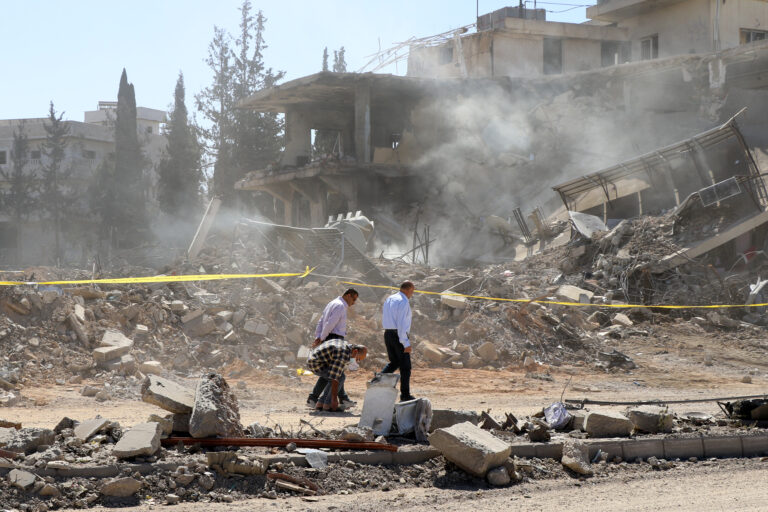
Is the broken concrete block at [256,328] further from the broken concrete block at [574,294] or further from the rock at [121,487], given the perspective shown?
the rock at [121,487]

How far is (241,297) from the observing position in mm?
13180

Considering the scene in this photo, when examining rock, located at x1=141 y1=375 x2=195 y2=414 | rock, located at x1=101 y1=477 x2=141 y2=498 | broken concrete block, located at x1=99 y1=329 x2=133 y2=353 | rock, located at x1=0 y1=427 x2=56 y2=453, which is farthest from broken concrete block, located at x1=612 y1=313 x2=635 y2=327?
rock, located at x1=101 y1=477 x2=141 y2=498

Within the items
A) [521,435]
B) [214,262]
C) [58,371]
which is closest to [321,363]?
[521,435]

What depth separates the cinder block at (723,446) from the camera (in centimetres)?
695

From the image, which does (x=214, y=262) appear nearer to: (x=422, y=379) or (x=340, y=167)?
(x=422, y=379)

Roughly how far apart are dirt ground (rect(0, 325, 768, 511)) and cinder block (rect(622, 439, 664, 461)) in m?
0.35

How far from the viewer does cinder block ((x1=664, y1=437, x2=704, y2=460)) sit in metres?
6.86

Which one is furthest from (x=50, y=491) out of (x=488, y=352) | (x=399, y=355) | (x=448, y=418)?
(x=488, y=352)

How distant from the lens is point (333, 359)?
8.24 m

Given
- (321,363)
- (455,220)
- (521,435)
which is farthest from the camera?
(455,220)

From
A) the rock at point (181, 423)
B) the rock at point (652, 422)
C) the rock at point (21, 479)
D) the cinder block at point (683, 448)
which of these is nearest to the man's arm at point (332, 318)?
the rock at point (181, 423)

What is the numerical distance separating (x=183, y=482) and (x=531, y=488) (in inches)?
99.1

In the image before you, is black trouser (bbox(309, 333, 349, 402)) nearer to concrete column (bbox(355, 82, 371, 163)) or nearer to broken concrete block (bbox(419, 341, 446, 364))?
broken concrete block (bbox(419, 341, 446, 364))

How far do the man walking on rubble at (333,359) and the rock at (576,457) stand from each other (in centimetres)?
248
